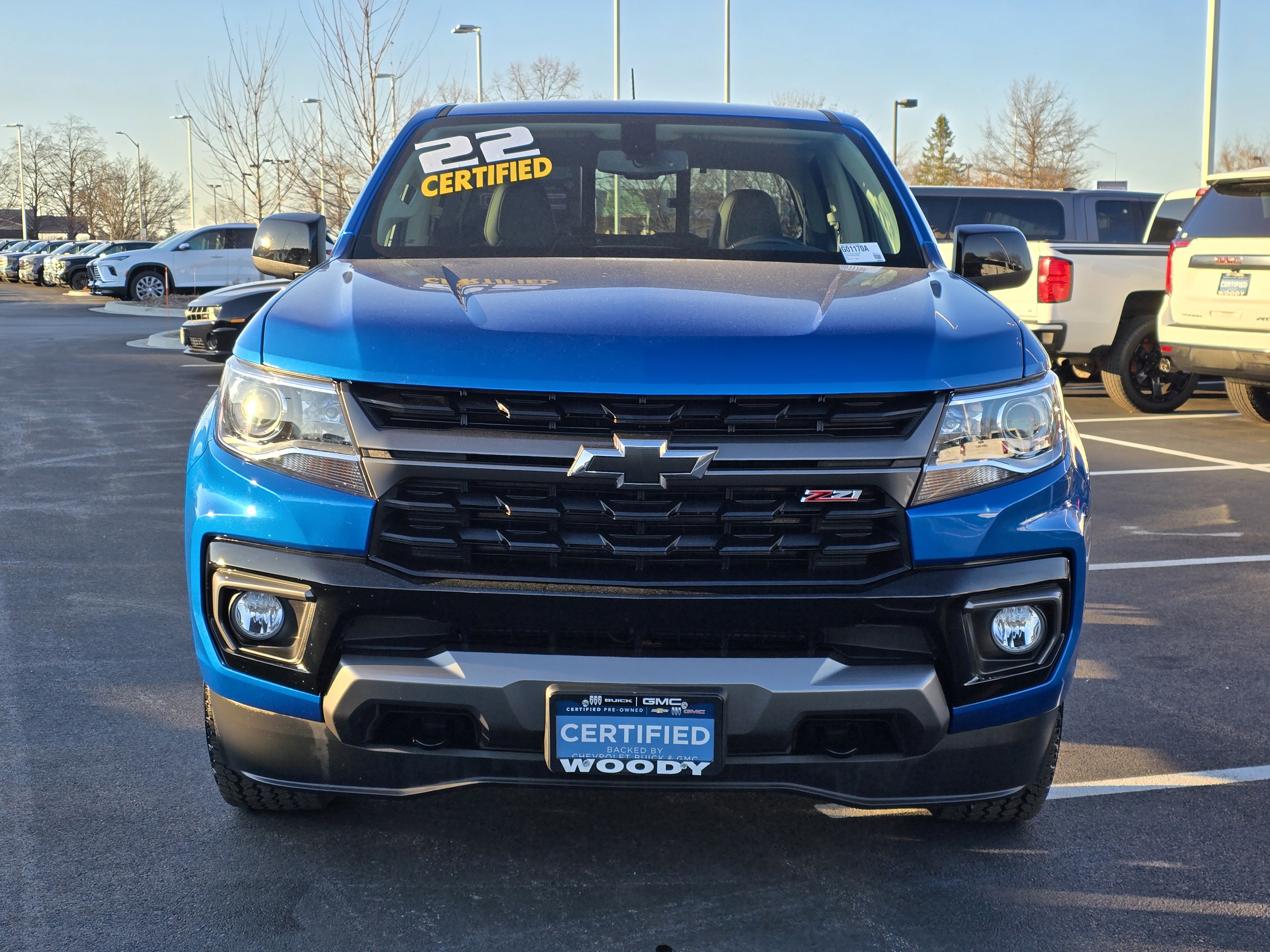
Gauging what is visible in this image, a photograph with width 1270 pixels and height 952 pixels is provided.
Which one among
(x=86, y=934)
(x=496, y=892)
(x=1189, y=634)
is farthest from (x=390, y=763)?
(x=1189, y=634)

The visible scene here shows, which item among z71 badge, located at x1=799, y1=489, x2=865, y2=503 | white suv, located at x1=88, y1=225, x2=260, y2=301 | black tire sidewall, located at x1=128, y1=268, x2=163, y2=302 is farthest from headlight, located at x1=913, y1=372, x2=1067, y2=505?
black tire sidewall, located at x1=128, y1=268, x2=163, y2=302

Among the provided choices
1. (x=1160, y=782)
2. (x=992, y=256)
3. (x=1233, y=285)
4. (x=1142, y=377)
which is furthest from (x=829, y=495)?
(x=1142, y=377)

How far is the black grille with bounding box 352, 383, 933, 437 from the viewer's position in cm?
263

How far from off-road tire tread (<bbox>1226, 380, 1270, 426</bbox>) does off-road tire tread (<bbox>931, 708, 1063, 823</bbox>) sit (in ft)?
31.1

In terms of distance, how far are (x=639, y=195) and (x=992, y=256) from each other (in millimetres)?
1183

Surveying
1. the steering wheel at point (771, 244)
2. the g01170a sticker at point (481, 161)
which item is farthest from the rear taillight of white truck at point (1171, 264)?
the g01170a sticker at point (481, 161)

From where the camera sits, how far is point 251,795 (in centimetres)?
326

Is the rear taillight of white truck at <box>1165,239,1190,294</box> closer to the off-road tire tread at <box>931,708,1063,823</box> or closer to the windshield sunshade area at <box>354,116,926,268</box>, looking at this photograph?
the windshield sunshade area at <box>354,116,926,268</box>

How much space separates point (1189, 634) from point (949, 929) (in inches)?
113

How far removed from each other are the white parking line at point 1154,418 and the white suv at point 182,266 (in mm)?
21232

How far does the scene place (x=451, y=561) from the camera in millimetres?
2650

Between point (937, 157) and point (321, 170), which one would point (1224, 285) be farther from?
point (937, 157)

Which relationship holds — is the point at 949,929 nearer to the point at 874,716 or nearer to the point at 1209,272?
the point at 874,716

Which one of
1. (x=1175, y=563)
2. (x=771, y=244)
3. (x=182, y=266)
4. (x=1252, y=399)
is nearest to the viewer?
(x=771, y=244)
